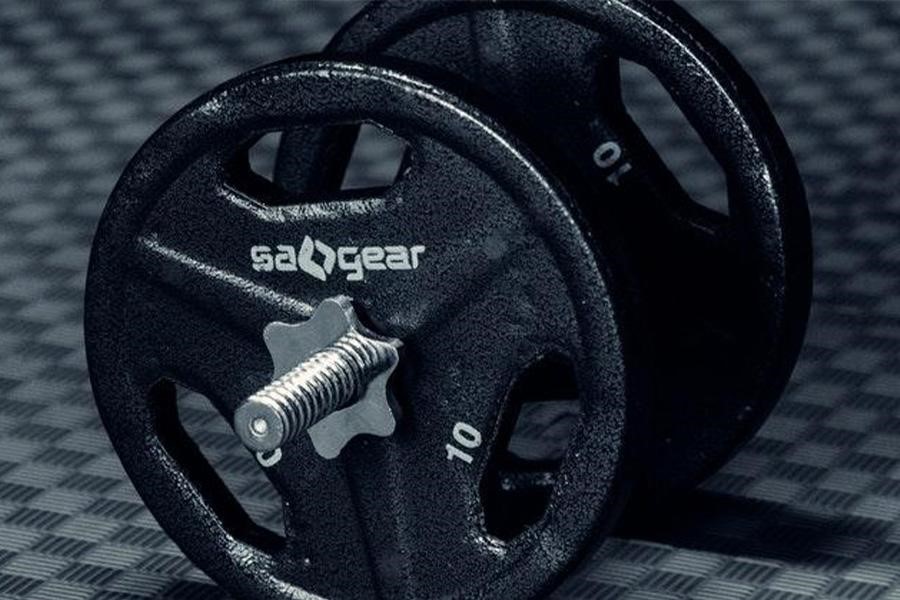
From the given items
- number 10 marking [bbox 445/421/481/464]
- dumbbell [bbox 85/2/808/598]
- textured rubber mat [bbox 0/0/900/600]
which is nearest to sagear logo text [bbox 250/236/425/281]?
dumbbell [bbox 85/2/808/598]

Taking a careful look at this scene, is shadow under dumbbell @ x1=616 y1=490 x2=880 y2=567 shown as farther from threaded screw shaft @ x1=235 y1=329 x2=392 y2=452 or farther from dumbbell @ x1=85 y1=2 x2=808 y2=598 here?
threaded screw shaft @ x1=235 y1=329 x2=392 y2=452

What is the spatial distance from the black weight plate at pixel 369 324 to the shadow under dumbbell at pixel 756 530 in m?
0.28

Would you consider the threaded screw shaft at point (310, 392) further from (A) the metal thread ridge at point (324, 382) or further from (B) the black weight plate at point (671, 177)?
(B) the black weight plate at point (671, 177)

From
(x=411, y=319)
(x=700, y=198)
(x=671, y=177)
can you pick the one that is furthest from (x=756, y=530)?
(x=700, y=198)

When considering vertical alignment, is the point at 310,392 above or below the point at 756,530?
above

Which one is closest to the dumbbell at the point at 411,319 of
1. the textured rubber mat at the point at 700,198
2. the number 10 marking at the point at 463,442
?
the number 10 marking at the point at 463,442

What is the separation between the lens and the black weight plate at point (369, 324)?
1.45 metres

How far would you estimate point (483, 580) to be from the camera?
4.99 ft

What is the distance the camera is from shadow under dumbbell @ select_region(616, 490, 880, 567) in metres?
1.73

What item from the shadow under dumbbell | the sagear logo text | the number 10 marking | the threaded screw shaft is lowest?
the shadow under dumbbell

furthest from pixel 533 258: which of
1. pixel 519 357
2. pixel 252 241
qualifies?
pixel 252 241

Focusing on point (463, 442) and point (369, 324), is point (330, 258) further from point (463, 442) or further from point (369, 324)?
point (463, 442)

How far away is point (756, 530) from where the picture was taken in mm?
1761

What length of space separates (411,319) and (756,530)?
407mm
